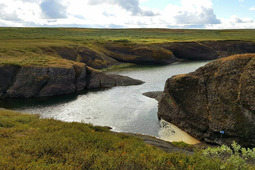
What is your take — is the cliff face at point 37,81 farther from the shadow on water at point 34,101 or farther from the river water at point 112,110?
the river water at point 112,110

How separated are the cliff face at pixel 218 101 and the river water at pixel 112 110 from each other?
2251 mm

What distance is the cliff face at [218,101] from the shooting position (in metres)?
26.6

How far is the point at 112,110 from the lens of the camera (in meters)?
44.1

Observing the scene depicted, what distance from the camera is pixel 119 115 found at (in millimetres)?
41250

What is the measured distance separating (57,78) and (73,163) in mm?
48661

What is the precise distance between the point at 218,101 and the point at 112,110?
2071 centimetres

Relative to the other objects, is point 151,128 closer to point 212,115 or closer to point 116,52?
point 212,115

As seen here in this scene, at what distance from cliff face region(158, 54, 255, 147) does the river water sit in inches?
88.6

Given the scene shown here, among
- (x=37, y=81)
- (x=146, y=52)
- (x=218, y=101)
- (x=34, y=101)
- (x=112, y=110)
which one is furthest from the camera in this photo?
(x=146, y=52)

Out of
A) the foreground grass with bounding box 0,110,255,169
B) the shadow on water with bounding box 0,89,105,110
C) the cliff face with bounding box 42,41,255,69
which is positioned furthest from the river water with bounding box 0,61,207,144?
the cliff face with bounding box 42,41,255,69

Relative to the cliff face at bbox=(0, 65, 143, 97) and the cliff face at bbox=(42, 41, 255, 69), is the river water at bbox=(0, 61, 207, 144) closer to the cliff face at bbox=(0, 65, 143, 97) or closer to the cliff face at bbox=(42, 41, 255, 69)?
the cliff face at bbox=(0, 65, 143, 97)

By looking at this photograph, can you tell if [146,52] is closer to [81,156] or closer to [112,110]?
[112,110]

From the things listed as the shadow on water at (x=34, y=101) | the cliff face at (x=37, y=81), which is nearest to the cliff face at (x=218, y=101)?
the shadow on water at (x=34, y=101)

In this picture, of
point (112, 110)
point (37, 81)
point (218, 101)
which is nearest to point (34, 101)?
point (37, 81)
